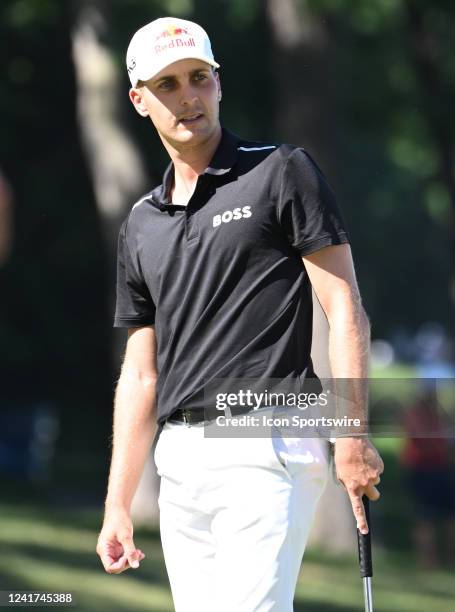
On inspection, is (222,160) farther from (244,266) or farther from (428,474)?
(428,474)

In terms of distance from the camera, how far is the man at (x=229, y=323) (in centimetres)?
399

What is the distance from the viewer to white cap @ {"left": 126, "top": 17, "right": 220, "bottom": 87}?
166 inches

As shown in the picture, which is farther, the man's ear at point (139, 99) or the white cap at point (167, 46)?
the man's ear at point (139, 99)

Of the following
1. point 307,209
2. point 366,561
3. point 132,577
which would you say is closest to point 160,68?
point 307,209

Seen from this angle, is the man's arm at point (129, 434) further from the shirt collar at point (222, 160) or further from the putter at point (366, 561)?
the putter at point (366, 561)

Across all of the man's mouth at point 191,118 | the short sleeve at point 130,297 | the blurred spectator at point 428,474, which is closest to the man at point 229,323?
the man's mouth at point 191,118

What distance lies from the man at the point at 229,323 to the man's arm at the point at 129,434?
0.6 inches

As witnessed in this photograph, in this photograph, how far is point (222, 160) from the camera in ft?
13.9

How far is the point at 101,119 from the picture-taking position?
1491cm

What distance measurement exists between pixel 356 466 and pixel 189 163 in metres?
1.15

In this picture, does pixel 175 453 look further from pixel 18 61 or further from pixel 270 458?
pixel 18 61

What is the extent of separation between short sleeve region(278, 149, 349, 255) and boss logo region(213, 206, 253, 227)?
0.10 metres

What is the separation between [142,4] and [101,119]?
144cm

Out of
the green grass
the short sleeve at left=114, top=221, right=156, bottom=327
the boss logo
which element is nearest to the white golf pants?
the short sleeve at left=114, top=221, right=156, bottom=327
